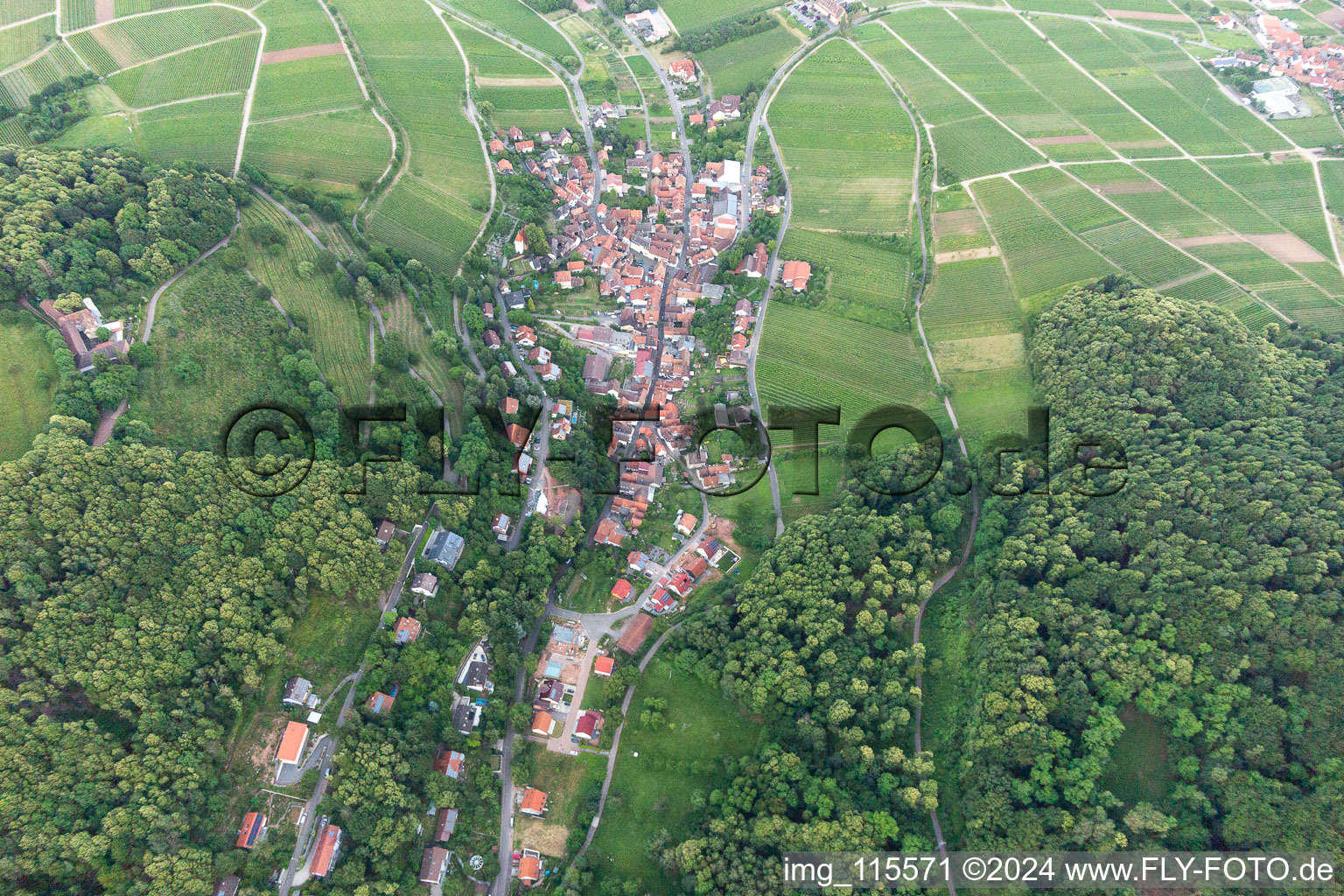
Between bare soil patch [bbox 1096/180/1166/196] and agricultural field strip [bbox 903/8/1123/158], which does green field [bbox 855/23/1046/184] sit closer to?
agricultural field strip [bbox 903/8/1123/158]

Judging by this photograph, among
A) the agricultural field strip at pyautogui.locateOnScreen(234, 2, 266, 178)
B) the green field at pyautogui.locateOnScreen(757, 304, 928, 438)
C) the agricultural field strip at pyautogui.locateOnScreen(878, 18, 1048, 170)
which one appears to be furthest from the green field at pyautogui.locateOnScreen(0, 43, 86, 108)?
the agricultural field strip at pyautogui.locateOnScreen(878, 18, 1048, 170)

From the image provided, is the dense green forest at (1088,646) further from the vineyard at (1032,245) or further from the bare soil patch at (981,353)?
the vineyard at (1032,245)

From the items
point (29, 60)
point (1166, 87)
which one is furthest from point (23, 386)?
point (1166, 87)

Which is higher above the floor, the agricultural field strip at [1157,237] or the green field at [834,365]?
the agricultural field strip at [1157,237]

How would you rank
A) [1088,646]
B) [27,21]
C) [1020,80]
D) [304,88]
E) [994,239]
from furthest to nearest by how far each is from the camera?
1. [1020,80]
2. [304,88]
3. [27,21]
4. [994,239]
5. [1088,646]

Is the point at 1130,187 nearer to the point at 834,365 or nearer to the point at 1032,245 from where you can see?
the point at 1032,245

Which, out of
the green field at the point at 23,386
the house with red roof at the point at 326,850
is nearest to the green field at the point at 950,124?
the house with red roof at the point at 326,850
